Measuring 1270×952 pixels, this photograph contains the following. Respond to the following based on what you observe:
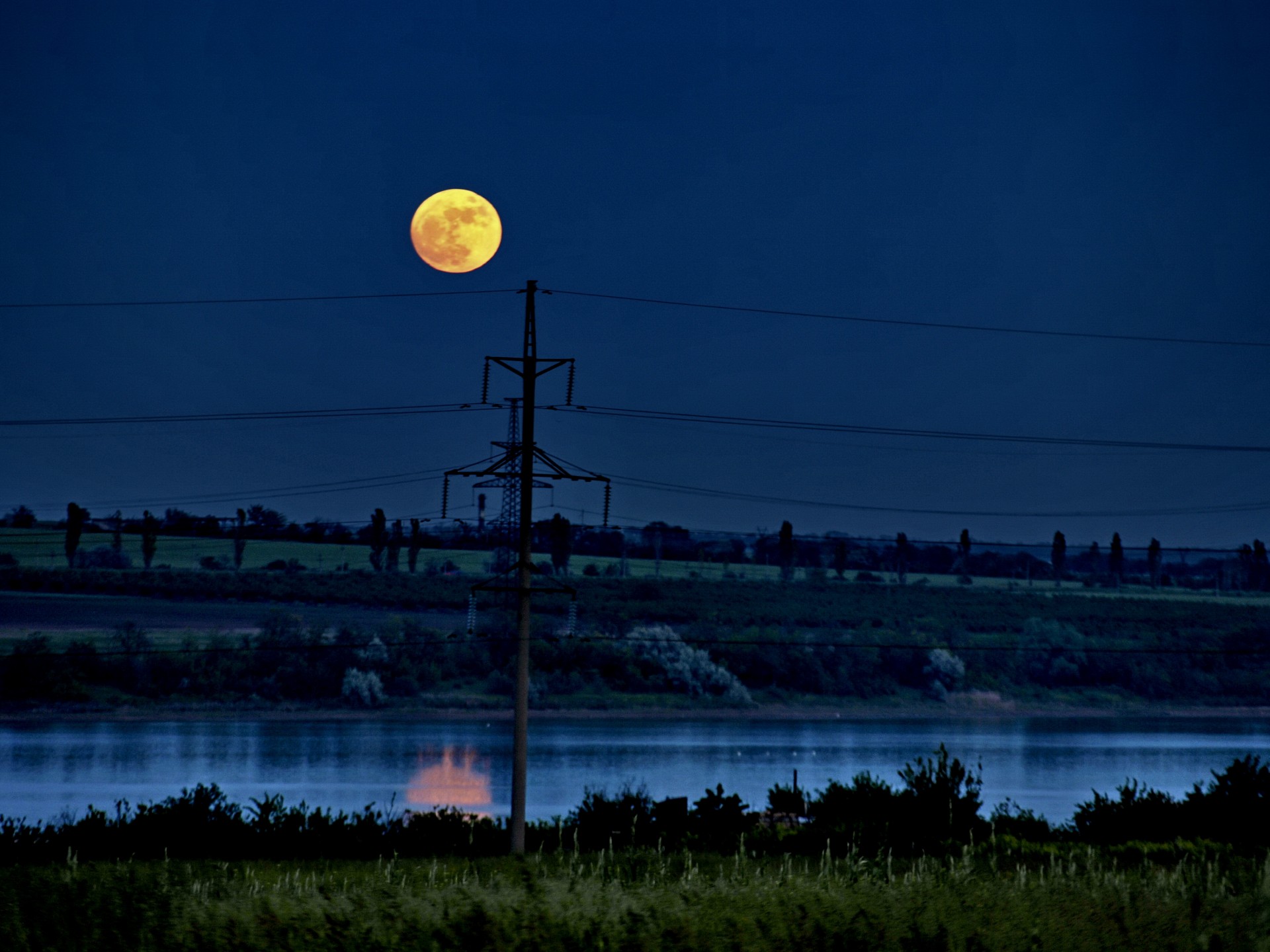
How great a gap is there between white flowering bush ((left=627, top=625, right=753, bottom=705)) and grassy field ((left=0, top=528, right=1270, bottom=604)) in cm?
1976

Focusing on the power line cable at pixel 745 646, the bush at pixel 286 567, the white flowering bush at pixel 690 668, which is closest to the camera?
the power line cable at pixel 745 646

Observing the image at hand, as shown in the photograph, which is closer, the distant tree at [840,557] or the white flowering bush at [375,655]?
the white flowering bush at [375,655]

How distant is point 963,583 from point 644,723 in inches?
2039

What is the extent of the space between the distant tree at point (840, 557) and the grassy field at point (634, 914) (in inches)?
3597

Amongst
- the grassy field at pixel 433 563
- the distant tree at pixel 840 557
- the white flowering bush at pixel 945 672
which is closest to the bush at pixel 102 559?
the grassy field at pixel 433 563

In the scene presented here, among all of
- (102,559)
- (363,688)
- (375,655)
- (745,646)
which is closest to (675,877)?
(363,688)

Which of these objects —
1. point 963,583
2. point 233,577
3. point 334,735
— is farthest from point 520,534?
point 963,583

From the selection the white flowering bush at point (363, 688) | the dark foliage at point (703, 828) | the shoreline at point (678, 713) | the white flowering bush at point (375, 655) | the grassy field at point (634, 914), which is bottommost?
the shoreline at point (678, 713)

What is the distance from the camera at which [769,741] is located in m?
76.0

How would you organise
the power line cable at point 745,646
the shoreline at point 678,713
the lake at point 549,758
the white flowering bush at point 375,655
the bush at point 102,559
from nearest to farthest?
the lake at point 549,758, the power line cable at point 745,646, the shoreline at point 678,713, the white flowering bush at point 375,655, the bush at point 102,559

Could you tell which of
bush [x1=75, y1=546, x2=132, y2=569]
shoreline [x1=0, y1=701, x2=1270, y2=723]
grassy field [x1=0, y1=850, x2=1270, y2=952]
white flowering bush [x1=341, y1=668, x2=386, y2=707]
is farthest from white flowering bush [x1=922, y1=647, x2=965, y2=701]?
grassy field [x1=0, y1=850, x2=1270, y2=952]

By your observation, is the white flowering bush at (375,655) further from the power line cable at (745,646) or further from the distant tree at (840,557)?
the distant tree at (840,557)

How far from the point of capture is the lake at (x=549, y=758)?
158 ft

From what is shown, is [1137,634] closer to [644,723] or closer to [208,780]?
[644,723]
